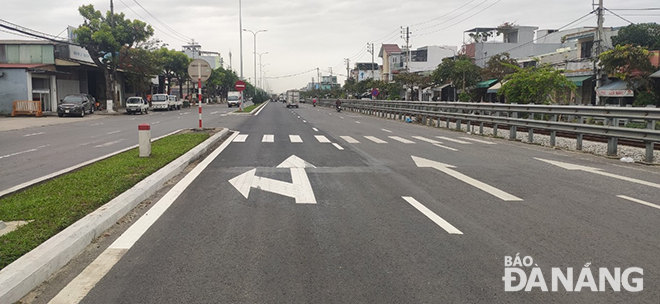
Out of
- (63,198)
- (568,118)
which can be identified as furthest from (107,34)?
(63,198)

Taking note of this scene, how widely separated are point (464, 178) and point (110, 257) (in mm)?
6539

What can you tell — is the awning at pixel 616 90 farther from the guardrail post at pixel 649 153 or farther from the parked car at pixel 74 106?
the parked car at pixel 74 106

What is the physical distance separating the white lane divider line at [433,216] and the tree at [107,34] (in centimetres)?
4317

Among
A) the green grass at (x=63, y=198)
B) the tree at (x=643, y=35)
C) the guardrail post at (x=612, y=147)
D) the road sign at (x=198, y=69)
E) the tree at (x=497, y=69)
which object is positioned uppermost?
the tree at (x=643, y=35)

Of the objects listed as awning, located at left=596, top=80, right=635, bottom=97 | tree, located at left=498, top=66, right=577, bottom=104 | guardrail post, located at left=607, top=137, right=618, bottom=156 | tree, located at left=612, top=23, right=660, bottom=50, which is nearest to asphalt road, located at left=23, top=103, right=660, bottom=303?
guardrail post, located at left=607, top=137, right=618, bottom=156

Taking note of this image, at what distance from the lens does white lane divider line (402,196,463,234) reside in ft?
19.2

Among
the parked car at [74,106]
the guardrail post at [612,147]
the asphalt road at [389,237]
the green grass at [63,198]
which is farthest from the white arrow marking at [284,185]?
the parked car at [74,106]

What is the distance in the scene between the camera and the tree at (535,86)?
25.4 metres

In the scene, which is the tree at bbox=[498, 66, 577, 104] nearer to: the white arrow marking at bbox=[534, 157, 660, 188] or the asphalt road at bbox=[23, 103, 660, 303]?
the white arrow marking at bbox=[534, 157, 660, 188]

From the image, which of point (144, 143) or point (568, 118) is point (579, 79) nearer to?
point (568, 118)

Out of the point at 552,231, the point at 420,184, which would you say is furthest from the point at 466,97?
the point at 552,231

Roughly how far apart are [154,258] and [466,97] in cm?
4329

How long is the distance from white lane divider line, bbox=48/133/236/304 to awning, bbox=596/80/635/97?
31172 mm

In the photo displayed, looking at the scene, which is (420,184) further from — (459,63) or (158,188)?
(459,63)
